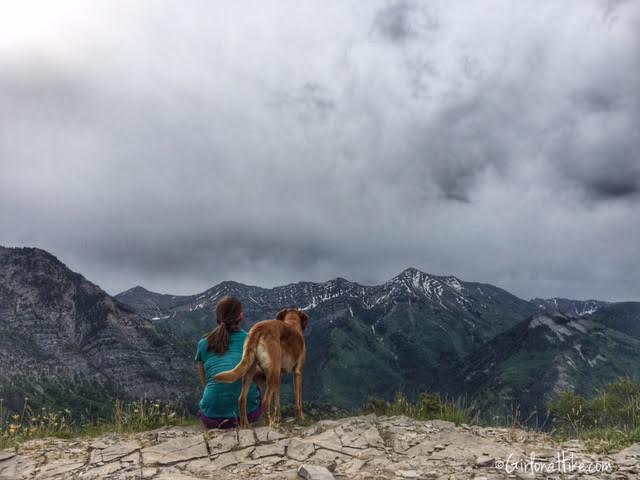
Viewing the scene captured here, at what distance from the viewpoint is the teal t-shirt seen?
870 cm

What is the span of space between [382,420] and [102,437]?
19.5 ft

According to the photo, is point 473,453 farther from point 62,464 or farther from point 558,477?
point 62,464

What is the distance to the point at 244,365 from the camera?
318 inches

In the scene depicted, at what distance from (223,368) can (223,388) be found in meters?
0.40

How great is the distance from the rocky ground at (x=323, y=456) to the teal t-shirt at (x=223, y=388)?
0.70 metres

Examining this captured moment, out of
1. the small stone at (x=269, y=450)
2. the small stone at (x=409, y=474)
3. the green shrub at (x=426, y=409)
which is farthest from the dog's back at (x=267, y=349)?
the small stone at (x=409, y=474)

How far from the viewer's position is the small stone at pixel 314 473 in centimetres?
572

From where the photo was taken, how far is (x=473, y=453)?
22.9 ft

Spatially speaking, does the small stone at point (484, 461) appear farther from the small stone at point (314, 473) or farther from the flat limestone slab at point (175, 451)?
the flat limestone slab at point (175, 451)

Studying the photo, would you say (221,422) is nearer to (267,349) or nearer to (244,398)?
(244,398)

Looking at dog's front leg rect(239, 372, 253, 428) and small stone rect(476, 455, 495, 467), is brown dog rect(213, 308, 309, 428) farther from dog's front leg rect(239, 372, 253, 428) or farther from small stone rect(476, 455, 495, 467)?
small stone rect(476, 455, 495, 467)

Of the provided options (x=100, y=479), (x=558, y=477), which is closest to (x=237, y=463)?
(x=100, y=479)

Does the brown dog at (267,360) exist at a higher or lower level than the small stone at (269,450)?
higher

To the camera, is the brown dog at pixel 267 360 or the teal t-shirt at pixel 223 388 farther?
the teal t-shirt at pixel 223 388
